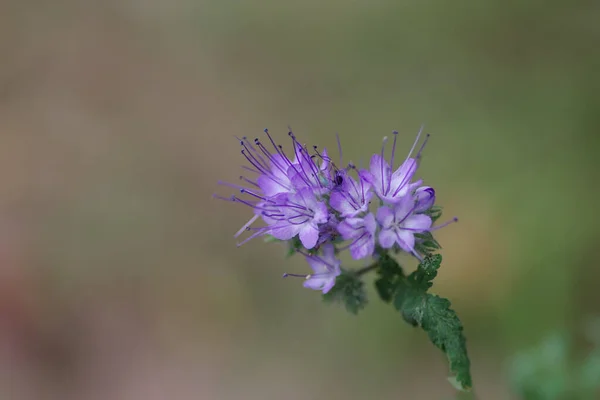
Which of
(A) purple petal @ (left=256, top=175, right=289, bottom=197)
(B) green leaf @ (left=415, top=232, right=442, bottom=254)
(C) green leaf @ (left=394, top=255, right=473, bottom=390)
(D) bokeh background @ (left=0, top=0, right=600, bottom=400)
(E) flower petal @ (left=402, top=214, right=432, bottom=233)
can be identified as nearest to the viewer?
(C) green leaf @ (left=394, top=255, right=473, bottom=390)

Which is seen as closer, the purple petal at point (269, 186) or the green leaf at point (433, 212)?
the green leaf at point (433, 212)

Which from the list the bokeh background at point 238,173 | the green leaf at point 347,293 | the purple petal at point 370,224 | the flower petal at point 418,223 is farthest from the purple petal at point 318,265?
the bokeh background at point 238,173

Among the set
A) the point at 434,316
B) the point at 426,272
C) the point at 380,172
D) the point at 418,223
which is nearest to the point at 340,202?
the point at 380,172

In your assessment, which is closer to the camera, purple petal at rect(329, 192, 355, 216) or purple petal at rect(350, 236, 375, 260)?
purple petal at rect(350, 236, 375, 260)

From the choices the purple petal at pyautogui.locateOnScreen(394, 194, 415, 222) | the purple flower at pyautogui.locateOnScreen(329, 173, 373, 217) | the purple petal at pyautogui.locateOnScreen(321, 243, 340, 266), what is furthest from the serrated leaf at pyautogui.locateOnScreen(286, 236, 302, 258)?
the purple petal at pyautogui.locateOnScreen(394, 194, 415, 222)

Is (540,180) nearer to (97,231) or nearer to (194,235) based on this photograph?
(194,235)

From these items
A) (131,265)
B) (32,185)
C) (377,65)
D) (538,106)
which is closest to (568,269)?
(538,106)

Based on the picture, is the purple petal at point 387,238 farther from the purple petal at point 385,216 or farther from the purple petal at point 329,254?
the purple petal at point 329,254

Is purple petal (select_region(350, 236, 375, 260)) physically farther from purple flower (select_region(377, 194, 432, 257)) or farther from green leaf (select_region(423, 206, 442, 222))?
green leaf (select_region(423, 206, 442, 222))
